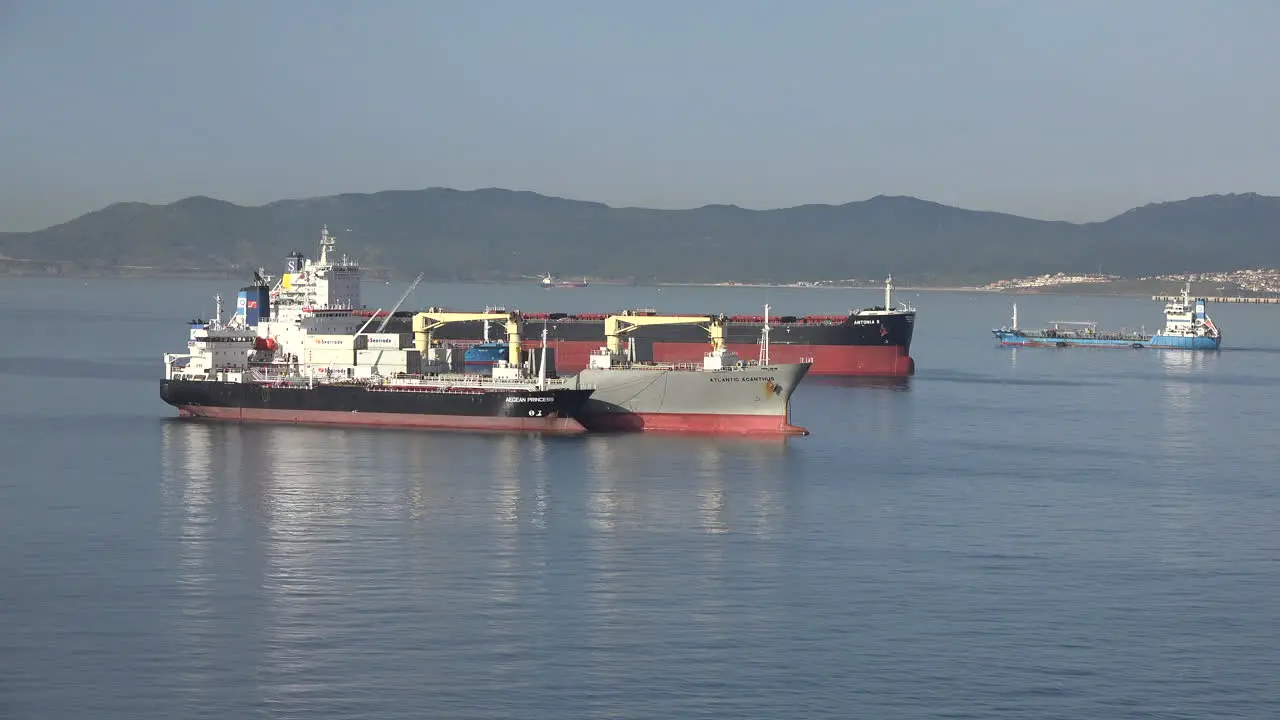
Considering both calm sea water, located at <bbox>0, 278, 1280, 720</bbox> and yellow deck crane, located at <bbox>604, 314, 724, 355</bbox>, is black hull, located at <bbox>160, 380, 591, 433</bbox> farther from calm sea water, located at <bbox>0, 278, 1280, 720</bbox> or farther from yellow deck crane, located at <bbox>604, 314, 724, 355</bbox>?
yellow deck crane, located at <bbox>604, 314, 724, 355</bbox>

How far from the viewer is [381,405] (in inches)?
2122

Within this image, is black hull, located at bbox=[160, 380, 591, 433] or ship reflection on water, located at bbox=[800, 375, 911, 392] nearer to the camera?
black hull, located at bbox=[160, 380, 591, 433]

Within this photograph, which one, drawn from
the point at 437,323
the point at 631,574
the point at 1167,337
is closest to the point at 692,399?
the point at 437,323

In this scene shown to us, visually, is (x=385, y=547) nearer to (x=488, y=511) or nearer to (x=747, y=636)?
(x=488, y=511)

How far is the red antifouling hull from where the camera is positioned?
52.3 m

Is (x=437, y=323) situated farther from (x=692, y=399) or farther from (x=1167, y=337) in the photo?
(x=1167, y=337)

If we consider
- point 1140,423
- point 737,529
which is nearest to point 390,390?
point 737,529

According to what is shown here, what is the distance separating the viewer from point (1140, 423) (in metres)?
61.7

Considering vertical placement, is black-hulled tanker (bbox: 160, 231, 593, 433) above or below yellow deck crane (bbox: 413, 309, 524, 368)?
below

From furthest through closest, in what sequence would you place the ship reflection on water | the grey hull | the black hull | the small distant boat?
the small distant boat
the ship reflection on water
the grey hull
the black hull

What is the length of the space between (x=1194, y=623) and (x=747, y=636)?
26.4ft

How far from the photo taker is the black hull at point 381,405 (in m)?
52.2

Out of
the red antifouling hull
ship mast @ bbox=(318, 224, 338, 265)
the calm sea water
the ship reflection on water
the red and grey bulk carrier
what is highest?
ship mast @ bbox=(318, 224, 338, 265)

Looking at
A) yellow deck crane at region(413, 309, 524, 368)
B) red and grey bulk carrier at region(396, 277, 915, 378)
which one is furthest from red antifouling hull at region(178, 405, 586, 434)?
red and grey bulk carrier at region(396, 277, 915, 378)
